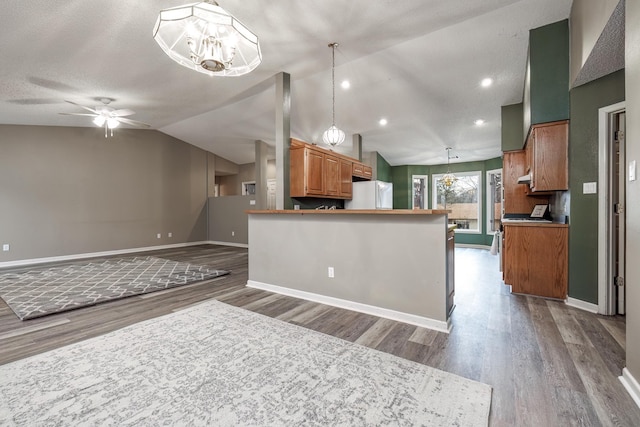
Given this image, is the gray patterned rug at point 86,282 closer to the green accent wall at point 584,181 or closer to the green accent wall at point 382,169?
the green accent wall at point 584,181

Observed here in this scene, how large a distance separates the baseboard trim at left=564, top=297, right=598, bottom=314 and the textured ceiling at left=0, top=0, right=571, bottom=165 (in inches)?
123

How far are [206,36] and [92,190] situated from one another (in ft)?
20.3

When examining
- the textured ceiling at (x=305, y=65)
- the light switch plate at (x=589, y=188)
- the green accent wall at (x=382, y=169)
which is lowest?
the light switch plate at (x=589, y=188)

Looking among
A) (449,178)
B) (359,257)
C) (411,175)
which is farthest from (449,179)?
(359,257)

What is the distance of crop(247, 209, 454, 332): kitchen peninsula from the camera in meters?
2.57

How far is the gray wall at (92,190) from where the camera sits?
566cm

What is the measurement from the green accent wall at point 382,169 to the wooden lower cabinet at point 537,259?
194 inches

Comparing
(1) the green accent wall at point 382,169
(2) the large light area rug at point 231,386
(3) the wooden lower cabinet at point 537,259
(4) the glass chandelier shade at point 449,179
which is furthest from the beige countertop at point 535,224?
(4) the glass chandelier shade at point 449,179

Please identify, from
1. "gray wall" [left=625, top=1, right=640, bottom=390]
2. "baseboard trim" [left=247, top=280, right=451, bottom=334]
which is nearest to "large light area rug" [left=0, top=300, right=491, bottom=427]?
"baseboard trim" [left=247, top=280, right=451, bottom=334]

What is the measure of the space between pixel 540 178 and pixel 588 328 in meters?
1.65

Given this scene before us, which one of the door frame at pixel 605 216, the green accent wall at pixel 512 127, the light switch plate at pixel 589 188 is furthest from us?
the green accent wall at pixel 512 127

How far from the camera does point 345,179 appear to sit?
540 cm

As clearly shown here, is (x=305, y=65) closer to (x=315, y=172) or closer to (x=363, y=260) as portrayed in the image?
(x=315, y=172)

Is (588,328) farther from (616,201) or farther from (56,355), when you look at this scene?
(56,355)
